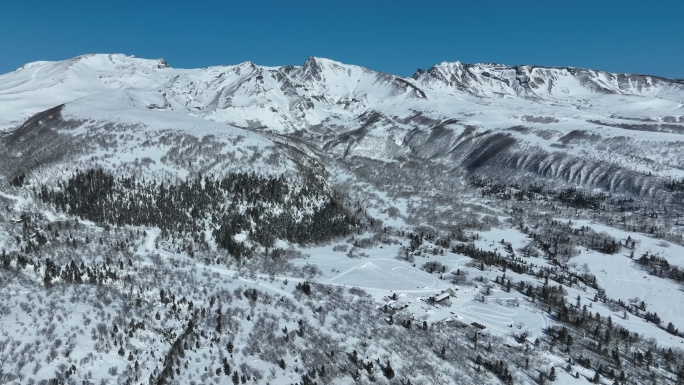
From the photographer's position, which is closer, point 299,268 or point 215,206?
point 299,268

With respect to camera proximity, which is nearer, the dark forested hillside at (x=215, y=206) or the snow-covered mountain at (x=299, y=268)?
the snow-covered mountain at (x=299, y=268)

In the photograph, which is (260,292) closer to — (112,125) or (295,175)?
(295,175)

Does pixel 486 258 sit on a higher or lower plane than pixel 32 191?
lower

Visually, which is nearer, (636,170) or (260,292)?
(260,292)

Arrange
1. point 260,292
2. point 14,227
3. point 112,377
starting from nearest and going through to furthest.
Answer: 1. point 112,377
2. point 260,292
3. point 14,227

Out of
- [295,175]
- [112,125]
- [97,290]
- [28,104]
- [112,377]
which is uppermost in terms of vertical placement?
[28,104]

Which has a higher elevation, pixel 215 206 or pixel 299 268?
pixel 215 206

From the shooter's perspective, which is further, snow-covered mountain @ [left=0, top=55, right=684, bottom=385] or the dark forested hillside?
the dark forested hillside

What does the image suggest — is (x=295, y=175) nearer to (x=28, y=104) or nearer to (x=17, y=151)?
(x=17, y=151)

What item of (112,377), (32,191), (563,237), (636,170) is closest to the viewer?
(112,377)

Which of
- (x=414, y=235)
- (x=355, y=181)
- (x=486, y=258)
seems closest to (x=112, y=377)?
(x=486, y=258)
